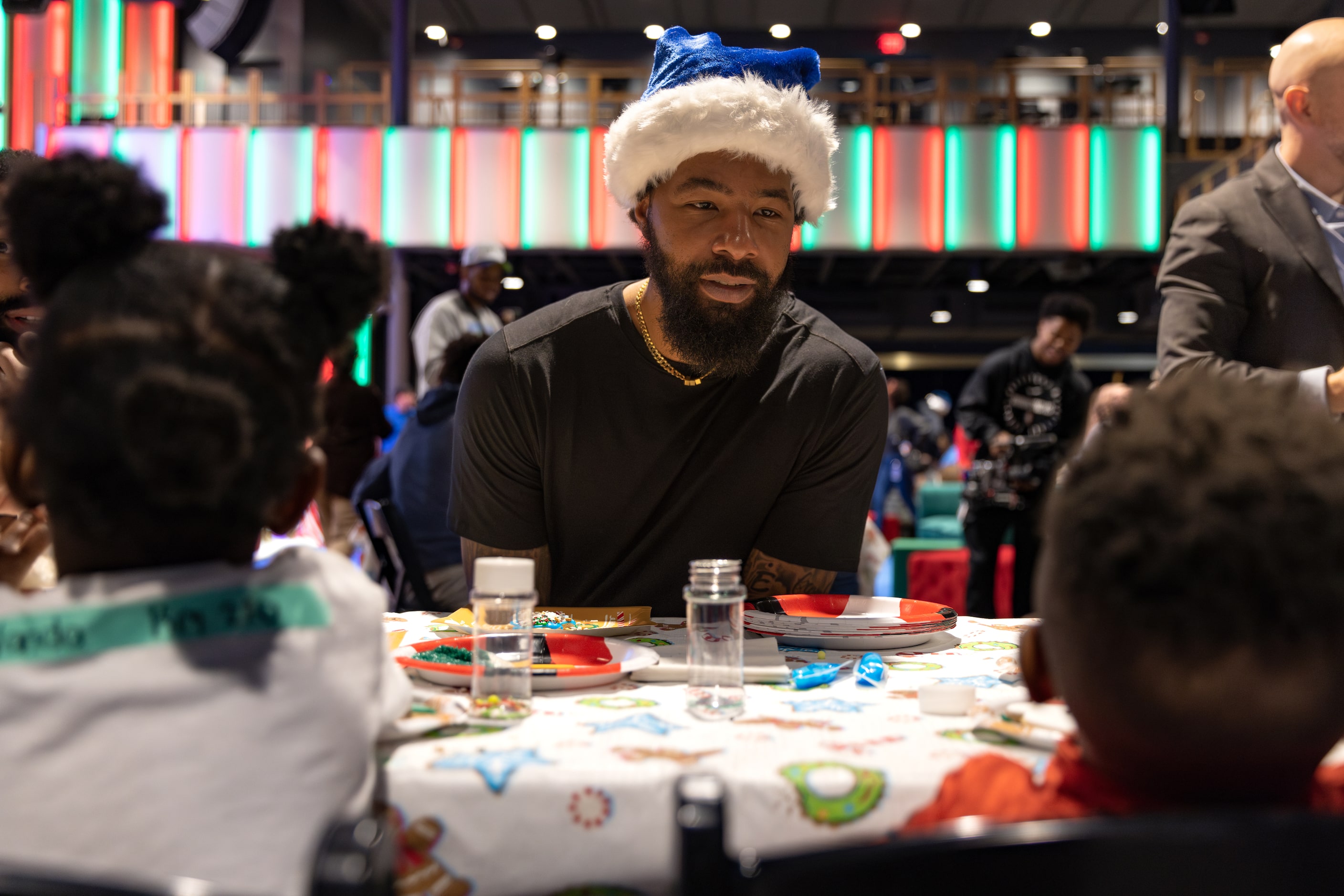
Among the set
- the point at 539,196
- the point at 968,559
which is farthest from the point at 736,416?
the point at 539,196

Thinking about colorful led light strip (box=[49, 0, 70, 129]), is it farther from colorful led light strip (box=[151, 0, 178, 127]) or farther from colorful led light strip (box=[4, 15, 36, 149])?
colorful led light strip (box=[151, 0, 178, 127])

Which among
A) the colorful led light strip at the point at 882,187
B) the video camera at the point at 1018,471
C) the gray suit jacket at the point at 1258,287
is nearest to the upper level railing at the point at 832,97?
the colorful led light strip at the point at 882,187

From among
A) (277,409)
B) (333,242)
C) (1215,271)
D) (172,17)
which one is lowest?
(277,409)

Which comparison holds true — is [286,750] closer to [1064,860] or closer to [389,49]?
[1064,860]

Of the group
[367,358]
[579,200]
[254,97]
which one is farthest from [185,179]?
[579,200]

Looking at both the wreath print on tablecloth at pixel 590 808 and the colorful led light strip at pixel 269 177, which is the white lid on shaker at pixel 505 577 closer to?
the wreath print on tablecloth at pixel 590 808

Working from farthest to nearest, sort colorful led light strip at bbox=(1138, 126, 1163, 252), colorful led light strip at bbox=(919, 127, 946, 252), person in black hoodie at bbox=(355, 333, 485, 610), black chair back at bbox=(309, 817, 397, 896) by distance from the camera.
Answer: colorful led light strip at bbox=(919, 127, 946, 252) → colorful led light strip at bbox=(1138, 126, 1163, 252) → person in black hoodie at bbox=(355, 333, 485, 610) → black chair back at bbox=(309, 817, 397, 896)

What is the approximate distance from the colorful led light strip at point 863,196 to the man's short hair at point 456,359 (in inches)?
254

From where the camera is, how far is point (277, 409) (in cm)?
78

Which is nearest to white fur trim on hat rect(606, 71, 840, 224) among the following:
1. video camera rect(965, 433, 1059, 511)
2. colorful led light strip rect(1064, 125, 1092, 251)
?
video camera rect(965, 433, 1059, 511)

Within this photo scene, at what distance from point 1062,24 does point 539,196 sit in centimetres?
903

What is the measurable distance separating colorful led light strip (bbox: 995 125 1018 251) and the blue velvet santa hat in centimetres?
793

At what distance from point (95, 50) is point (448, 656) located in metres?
12.5

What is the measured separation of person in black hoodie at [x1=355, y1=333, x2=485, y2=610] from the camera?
3391 mm
